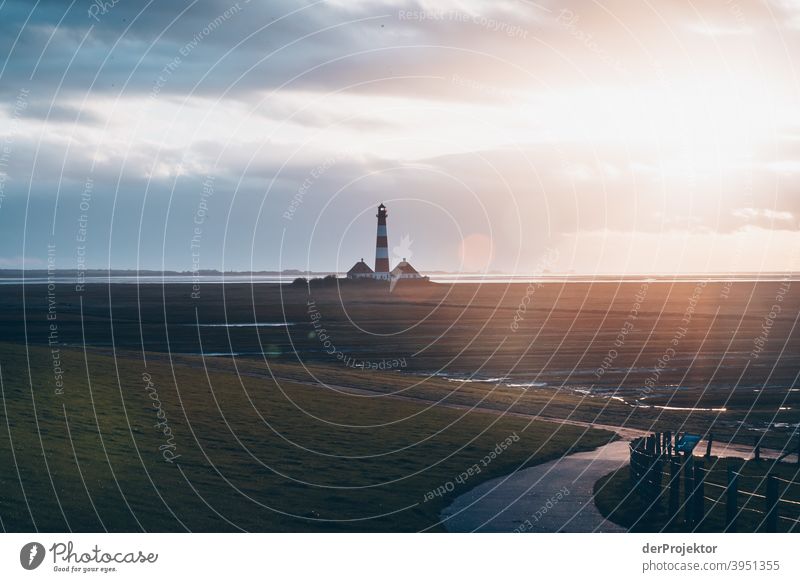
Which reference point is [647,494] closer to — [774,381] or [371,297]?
[774,381]

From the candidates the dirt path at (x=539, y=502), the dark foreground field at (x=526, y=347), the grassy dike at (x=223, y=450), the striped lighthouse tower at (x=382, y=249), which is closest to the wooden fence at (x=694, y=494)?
the dirt path at (x=539, y=502)

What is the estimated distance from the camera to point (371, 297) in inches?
5738

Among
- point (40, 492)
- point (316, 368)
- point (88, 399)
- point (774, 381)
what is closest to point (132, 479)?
point (40, 492)

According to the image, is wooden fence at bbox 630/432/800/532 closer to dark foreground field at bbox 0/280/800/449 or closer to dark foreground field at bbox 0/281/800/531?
dark foreground field at bbox 0/281/800/531

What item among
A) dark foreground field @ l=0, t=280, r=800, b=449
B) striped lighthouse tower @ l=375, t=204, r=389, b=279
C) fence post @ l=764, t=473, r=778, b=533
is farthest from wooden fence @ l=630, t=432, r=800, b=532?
striped lighthouse tower @ l=375, t=204, r=389, b=279

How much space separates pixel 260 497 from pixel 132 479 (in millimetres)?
3134

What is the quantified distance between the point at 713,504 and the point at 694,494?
1590mm

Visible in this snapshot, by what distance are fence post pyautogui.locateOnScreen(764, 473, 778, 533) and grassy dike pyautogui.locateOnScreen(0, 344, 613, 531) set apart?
771cm

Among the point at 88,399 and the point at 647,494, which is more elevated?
the point at 88,399

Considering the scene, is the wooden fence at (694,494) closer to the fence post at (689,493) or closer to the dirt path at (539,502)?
the fence post at (689,493)

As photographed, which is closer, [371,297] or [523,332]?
[523,332]

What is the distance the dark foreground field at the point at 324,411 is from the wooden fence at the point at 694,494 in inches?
202

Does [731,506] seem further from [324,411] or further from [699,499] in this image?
[324,411]
